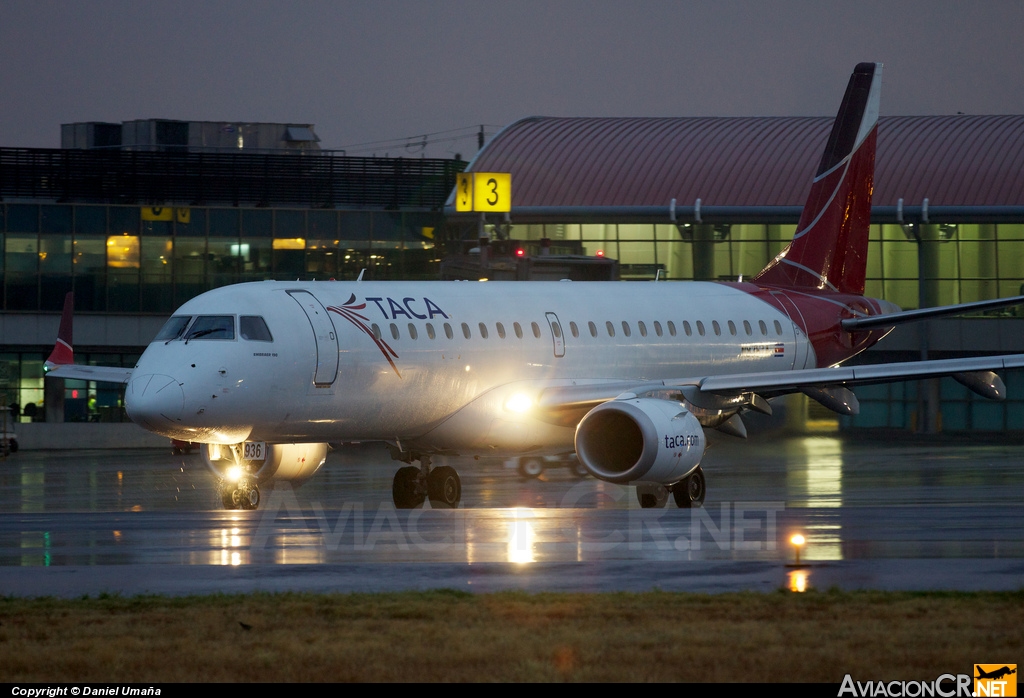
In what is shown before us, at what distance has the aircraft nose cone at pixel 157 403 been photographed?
819 inches

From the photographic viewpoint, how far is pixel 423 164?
64.1m

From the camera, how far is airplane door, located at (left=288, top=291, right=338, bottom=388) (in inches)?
892

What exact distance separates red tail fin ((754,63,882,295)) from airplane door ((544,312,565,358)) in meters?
7.27

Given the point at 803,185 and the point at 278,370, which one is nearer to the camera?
the point at 278,370

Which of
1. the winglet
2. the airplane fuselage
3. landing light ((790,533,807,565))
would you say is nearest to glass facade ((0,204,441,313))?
the winglet

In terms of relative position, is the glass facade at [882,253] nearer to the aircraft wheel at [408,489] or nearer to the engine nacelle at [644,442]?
the aircraft wheel at [408,489]

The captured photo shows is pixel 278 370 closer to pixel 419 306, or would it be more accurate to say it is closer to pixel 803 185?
pixel 419 306

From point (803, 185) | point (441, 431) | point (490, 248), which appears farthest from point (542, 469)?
point (803, 185)

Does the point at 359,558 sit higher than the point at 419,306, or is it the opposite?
the point at 419,306

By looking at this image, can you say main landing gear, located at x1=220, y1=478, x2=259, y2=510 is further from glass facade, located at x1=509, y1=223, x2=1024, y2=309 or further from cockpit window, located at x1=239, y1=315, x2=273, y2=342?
glass facade, located at x1=509, y1=223, x2=1024, y2=309

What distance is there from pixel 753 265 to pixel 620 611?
1982 inches

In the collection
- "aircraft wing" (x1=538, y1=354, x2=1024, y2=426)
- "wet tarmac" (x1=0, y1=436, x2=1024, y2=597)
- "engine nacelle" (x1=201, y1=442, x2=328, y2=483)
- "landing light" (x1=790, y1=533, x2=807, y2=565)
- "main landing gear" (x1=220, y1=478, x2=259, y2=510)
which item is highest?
"aircraft wing" (x1=538, y1=354, x2=1024, y2=426)

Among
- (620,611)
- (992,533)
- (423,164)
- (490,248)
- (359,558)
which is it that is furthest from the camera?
(423,164)

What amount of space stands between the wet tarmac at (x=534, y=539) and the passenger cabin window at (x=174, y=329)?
8.74 ft
